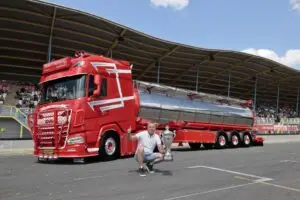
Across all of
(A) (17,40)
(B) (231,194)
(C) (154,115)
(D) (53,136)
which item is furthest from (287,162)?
(A) (17,40)

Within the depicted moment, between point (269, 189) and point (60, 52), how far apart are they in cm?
2820

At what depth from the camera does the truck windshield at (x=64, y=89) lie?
13.8 metres

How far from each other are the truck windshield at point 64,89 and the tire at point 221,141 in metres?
11.3

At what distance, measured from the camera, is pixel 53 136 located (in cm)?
1360

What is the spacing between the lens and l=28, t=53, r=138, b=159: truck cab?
13.4 m

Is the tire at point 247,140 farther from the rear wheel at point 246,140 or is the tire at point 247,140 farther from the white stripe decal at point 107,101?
the white stripe decal at point 107,101

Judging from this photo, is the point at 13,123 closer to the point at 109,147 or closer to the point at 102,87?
the point at 109,147

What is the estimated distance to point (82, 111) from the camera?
1342 centimetres

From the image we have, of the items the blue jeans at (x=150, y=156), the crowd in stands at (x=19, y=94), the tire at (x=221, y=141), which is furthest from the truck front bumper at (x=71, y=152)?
the crowd in stands at (x=19, y=94)

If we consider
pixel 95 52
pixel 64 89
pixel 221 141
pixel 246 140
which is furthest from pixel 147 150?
pixel 95 52

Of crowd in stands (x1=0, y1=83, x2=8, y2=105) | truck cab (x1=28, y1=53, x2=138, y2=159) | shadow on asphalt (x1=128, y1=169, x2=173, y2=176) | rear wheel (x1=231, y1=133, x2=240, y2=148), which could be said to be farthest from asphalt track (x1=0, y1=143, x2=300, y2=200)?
crowd in stands (x1=0, y1=83, x2=8, y2=105)

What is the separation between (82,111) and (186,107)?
806 centimetres

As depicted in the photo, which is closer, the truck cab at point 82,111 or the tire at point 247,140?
the truck cab at point 82,111

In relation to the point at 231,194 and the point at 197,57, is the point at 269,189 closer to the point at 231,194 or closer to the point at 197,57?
the point at 231,194
